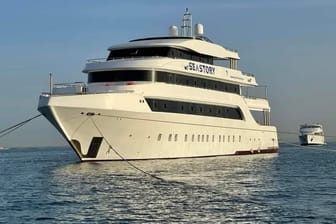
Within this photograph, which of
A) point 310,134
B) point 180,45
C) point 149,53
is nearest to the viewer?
point 149,53

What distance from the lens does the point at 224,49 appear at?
181ft

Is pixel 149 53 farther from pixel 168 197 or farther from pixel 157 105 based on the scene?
pixel 168 197

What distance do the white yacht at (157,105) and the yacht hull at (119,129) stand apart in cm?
6

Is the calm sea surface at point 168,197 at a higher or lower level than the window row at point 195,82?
lower

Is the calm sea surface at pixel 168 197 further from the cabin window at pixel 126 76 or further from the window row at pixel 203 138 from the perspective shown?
the cabin window at pixel 126 76

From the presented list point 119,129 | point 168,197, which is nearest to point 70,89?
point 119,129

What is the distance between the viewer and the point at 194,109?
47.0 meters

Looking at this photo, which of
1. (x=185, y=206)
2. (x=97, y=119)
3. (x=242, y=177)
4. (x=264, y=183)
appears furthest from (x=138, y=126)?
(x=185, y=206)

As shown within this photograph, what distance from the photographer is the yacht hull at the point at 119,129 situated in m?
36.9

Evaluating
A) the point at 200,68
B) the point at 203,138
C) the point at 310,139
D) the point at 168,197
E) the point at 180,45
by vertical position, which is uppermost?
the point at 180,45

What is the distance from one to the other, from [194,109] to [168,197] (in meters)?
24.9

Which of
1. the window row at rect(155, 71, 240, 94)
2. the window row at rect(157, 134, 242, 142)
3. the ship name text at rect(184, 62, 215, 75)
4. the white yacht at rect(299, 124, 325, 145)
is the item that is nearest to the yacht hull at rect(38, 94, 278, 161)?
the window row at rect(157, 134, 242, 142)

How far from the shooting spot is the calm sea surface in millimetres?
18438

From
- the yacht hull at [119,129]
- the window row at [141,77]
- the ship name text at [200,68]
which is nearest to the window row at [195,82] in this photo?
the window row at [141,77]
